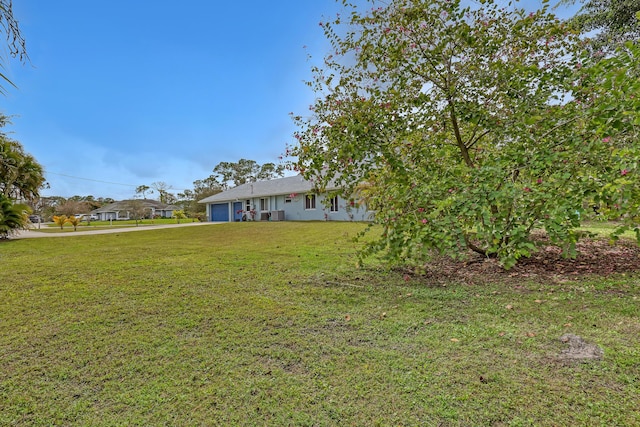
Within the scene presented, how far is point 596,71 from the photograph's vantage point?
325 cm

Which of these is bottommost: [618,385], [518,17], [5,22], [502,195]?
[618,385]

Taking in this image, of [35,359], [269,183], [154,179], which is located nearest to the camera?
[35,359]

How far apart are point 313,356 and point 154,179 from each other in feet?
184

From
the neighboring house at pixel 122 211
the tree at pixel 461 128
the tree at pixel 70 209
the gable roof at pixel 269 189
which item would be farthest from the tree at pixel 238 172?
the tree at pixel 461 128

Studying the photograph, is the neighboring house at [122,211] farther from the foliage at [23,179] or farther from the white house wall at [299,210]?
the foliage at [23,179]

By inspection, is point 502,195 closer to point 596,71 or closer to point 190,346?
point 596,71

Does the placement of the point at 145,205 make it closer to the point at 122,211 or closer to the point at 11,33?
the point at 122,211

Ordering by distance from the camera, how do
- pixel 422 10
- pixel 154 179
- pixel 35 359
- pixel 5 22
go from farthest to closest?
1. pixel 154 179
2. pixel 422 10
3. pixel 35 359
4. pixel 5 22

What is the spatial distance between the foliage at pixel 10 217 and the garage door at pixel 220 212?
1763cm

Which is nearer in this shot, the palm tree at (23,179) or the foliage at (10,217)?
the palm tree at (23,179)

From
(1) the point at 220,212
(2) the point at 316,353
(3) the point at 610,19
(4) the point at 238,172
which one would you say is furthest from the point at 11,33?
(4) the point at 238,172

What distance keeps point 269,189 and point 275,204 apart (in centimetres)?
190

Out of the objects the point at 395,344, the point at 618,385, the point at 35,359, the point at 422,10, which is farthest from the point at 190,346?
the point at 422,10

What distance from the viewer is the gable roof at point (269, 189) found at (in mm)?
23797
